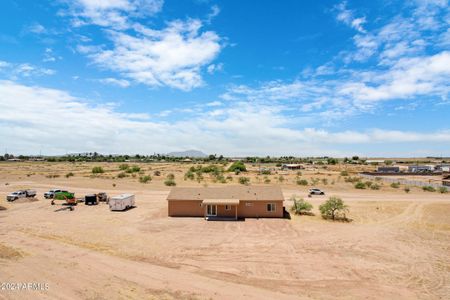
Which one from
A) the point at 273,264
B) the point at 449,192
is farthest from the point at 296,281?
the point at 449,192

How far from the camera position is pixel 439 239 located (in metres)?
27.7

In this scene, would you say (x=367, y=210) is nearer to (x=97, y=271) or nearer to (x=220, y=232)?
(x=220, y=232)

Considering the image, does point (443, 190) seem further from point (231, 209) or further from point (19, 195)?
point (19, 195)

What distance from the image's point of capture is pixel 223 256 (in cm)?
2244

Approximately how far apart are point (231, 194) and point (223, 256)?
52.7 ft

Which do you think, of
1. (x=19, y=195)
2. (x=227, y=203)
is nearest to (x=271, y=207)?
(x=227, y=203)

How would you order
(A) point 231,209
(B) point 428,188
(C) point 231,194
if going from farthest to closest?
(B) point 428,188
(C) point 231,194
(A) point 231,209

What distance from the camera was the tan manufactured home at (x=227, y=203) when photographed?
119 ft

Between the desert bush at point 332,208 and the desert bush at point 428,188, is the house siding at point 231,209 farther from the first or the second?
the desert bush at point 428,188

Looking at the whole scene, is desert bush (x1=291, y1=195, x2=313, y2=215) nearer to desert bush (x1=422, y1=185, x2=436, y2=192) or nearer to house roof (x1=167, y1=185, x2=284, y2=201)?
house roof (x1=167, y1=185, x2=284, y2=201)

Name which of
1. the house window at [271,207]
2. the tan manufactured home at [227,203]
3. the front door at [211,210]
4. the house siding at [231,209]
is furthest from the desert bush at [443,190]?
the front door at [211,210]
